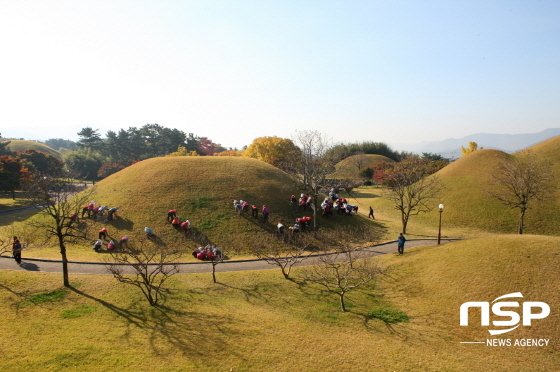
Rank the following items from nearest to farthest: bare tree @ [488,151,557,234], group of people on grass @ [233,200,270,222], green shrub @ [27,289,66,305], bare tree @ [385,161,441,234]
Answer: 1. green shrub @ [27,289,66,305]
2. group of people on grass @ [233,200,270,222]
3. bare tree @ [488,151,557,234]
4. bare tree @ [385,161,441,234]

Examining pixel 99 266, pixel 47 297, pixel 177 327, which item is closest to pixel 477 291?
pixel 177 327

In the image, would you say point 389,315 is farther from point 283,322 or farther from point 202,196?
point 202,196

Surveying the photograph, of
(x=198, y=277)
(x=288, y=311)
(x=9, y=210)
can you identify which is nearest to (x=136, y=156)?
(x=9, y=210)

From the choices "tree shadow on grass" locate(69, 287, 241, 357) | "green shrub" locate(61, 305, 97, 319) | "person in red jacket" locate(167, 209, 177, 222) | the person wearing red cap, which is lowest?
"tree shadow on grass" locate(69, 287, 241, 357)

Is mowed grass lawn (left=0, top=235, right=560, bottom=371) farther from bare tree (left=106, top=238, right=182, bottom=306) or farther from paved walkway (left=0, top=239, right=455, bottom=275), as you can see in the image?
paved walkway (left=0, top=239, right=455, bottom=275)

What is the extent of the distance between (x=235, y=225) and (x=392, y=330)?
70.3 ft

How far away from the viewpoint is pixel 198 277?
75.2 ft

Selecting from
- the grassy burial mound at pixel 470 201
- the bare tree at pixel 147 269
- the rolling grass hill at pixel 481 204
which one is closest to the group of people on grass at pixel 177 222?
the bare tree at pixel 147 269

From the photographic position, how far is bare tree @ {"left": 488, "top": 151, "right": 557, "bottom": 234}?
3584 cm

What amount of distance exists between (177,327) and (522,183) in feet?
132

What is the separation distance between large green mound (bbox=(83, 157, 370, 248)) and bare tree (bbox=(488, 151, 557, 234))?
19.5 metres

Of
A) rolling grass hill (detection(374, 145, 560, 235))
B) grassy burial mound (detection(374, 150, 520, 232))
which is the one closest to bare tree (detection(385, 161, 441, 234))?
grassy burial mound (detection(374, 150, 520, 232))

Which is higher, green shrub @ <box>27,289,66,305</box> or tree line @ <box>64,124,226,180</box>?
tree line @ <box>64,124,226,180</box>

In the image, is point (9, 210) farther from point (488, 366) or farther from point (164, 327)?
point (488, 366)
